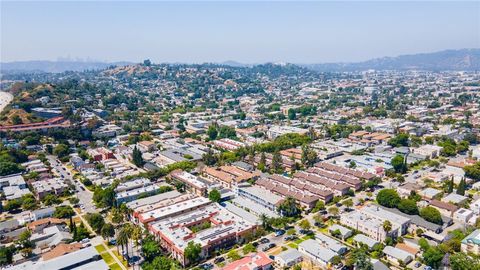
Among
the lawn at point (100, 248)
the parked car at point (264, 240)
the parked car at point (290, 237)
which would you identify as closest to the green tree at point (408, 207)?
the parked car at point (290, 237)

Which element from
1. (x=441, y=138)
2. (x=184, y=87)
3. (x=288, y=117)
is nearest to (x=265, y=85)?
(x=184, y=87)

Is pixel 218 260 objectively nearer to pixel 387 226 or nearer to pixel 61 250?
pixel 61 250

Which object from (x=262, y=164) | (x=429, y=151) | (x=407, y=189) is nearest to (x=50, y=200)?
(x=262, y=164)

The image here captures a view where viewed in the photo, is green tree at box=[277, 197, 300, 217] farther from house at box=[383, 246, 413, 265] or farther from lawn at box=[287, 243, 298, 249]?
house at box=[383, 246, 413, 265]

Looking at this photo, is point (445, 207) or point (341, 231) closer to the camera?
point (341, 231)

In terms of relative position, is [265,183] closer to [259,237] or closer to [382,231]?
[259,237]

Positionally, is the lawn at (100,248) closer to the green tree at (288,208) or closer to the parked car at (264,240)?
the parked car at (264,240)

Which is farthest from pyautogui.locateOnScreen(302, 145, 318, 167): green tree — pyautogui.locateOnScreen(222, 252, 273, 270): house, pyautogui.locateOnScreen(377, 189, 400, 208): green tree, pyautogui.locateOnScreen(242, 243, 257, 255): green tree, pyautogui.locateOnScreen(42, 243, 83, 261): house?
pyautogui.locateOnScreen(42, 243, 83, 261): house
